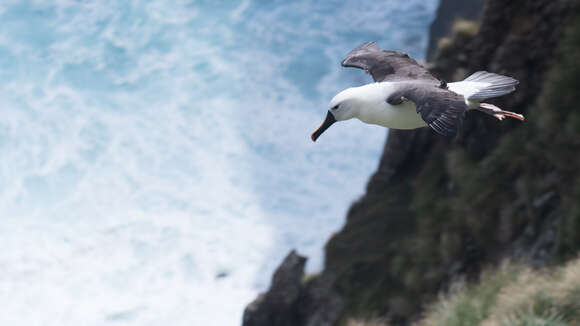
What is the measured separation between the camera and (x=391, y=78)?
2.96m

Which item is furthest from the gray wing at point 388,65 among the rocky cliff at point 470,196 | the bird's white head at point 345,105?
the rocky cliff at point 470,196

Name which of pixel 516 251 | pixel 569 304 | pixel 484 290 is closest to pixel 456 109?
pixel 569 304

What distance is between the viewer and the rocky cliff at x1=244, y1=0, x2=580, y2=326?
8.06 metres

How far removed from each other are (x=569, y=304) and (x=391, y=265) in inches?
184

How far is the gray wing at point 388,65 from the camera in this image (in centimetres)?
301

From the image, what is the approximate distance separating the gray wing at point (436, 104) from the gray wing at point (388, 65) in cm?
36

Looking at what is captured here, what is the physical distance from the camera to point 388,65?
3176 mm

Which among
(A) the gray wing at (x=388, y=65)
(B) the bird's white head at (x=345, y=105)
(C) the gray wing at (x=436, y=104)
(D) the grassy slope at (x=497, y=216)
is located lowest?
(C) the gray wing at (x=436, y=104)

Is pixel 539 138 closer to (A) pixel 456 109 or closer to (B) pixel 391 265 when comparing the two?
(B) pixel 391 265

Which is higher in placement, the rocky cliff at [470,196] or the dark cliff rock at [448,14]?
the dark cliff rock at [448,14]

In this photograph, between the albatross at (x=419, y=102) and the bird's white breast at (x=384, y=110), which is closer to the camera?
the albatross at (x=419, y=102)

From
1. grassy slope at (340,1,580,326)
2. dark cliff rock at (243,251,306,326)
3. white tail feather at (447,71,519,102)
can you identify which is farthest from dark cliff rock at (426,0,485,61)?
white tail feather at (447,71,519,102)

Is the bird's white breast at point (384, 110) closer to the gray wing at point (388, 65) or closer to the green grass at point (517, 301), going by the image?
the gray wing at point (388, 65)

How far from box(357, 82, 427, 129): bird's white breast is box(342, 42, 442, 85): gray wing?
322mm
